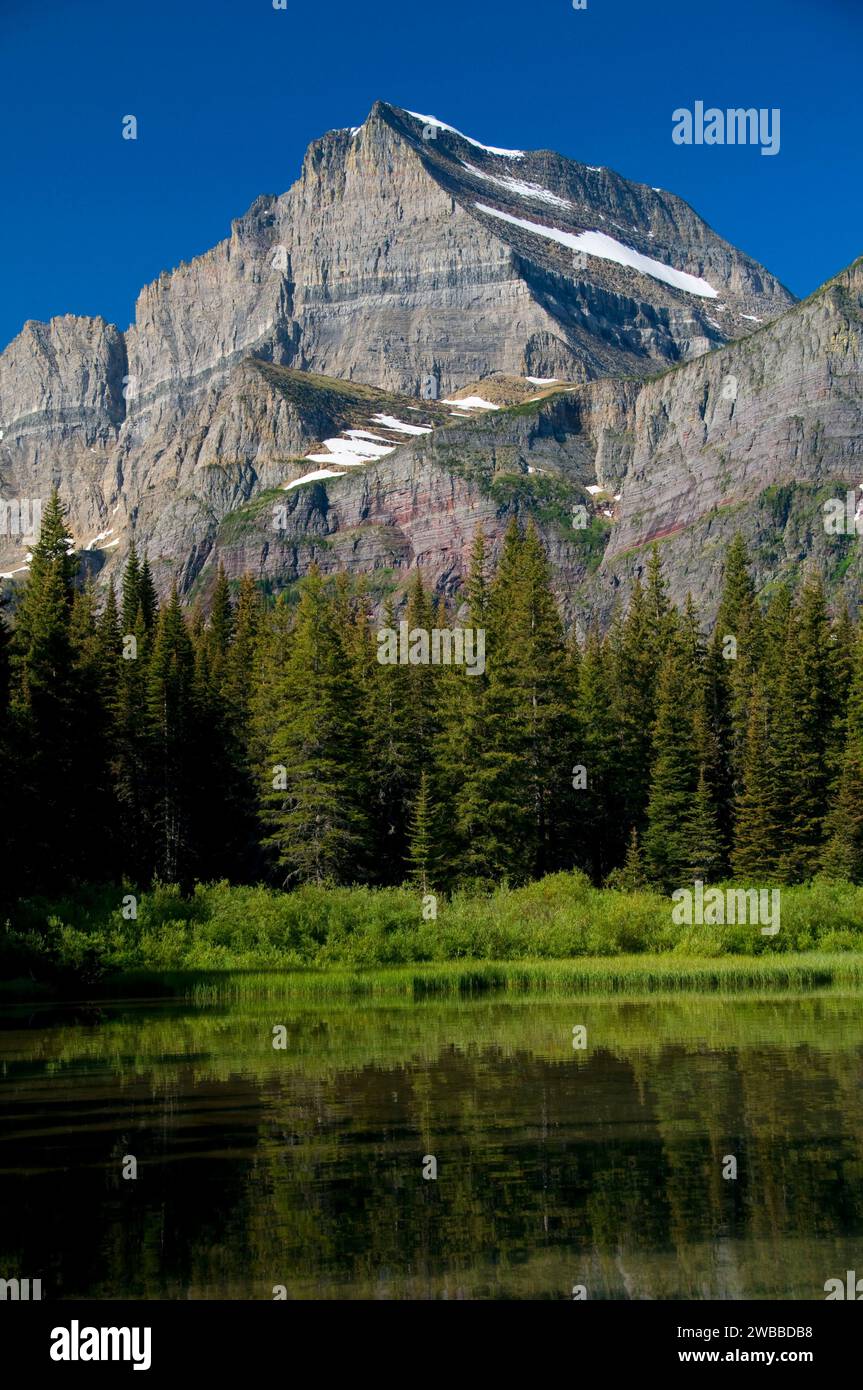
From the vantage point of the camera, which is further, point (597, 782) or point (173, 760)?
point (597, 782)

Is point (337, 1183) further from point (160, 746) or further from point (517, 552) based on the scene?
point (517, 552)

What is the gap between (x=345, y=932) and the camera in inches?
1793

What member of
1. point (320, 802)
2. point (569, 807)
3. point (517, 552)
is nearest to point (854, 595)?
point (517, 552)

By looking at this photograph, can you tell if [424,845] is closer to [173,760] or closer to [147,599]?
[173,760]

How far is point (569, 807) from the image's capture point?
6906cm

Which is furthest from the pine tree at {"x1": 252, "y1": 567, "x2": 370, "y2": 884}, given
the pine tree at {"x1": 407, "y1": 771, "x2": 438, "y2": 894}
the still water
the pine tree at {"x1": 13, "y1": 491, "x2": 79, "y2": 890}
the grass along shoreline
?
the still water

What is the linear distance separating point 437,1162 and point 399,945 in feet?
90.6

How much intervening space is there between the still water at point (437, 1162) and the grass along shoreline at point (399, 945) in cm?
998

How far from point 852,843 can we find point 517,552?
106ft

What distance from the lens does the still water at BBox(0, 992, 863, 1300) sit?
44.1 feet

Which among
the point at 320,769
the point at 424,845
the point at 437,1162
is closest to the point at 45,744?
the point at 320,769

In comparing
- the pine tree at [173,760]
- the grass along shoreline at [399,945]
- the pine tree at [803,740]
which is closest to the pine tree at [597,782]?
the pine tree at [803,740]

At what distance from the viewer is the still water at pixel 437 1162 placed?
529 inches

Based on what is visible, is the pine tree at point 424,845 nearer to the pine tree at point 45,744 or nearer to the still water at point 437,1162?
the pine tree at point 45,744
